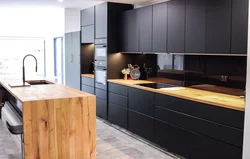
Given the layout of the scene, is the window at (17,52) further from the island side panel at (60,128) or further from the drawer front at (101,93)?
the island side panel at (60,128)

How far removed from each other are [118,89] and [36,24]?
6.21m

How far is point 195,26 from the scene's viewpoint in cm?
367

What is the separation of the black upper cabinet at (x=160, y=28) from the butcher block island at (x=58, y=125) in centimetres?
168

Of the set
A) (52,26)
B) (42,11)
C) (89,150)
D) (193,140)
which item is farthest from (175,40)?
(52,26)

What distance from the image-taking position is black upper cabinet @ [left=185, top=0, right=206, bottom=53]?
11.7 feet

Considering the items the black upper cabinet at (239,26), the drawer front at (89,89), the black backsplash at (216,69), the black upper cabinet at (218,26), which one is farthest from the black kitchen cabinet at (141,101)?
the drawer front at (89,89)

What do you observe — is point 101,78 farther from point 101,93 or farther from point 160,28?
point 160,28

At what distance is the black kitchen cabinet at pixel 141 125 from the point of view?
4184mm

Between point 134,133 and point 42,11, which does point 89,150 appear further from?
point 42,11

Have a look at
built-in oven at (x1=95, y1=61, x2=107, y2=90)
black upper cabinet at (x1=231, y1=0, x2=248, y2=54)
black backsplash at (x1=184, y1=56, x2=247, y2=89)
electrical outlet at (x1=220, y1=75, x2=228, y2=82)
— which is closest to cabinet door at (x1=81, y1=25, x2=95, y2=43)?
built-in oven at (x1=95, y1=61, x2=107, y2=90)

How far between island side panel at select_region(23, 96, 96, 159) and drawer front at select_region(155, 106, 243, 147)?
1.11 meters

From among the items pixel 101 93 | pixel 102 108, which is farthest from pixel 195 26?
pixel 102 108

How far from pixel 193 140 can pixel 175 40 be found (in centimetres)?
146

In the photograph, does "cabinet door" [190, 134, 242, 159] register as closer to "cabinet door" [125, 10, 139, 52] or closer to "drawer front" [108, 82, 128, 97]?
"drawer front" [108, 82, 128, 97]
